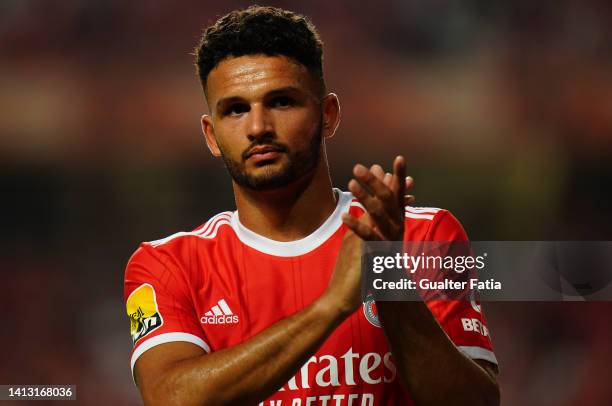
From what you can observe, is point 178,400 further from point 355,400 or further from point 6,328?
point 6,328

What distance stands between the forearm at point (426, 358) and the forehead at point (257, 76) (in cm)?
85

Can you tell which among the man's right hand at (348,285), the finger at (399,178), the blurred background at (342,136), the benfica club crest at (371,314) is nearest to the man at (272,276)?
the benfica club crest at (371,314)

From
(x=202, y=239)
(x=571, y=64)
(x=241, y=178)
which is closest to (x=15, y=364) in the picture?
(x=202, y=239)

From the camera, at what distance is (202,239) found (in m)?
3.01

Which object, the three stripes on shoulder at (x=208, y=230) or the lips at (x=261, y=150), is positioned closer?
the lips at (x=261, y=150)

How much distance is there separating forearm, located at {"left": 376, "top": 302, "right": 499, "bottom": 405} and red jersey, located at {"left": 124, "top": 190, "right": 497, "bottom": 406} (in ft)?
0.68

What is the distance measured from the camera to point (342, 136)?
6066 mm

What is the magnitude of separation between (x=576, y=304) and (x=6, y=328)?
3740 mm

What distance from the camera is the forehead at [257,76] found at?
2766mm

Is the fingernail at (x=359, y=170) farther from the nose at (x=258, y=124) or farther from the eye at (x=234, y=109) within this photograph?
the eye at (x=234, y=109)

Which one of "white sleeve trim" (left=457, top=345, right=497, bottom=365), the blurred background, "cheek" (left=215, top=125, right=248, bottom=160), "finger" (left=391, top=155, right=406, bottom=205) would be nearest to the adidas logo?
"cheek" (left=215, top=125, right=248, bottom=160)

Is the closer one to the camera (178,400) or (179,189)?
(178,400)

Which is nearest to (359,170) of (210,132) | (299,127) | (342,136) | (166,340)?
(299,127)

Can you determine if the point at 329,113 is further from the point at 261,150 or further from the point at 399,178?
the point at 399,178
